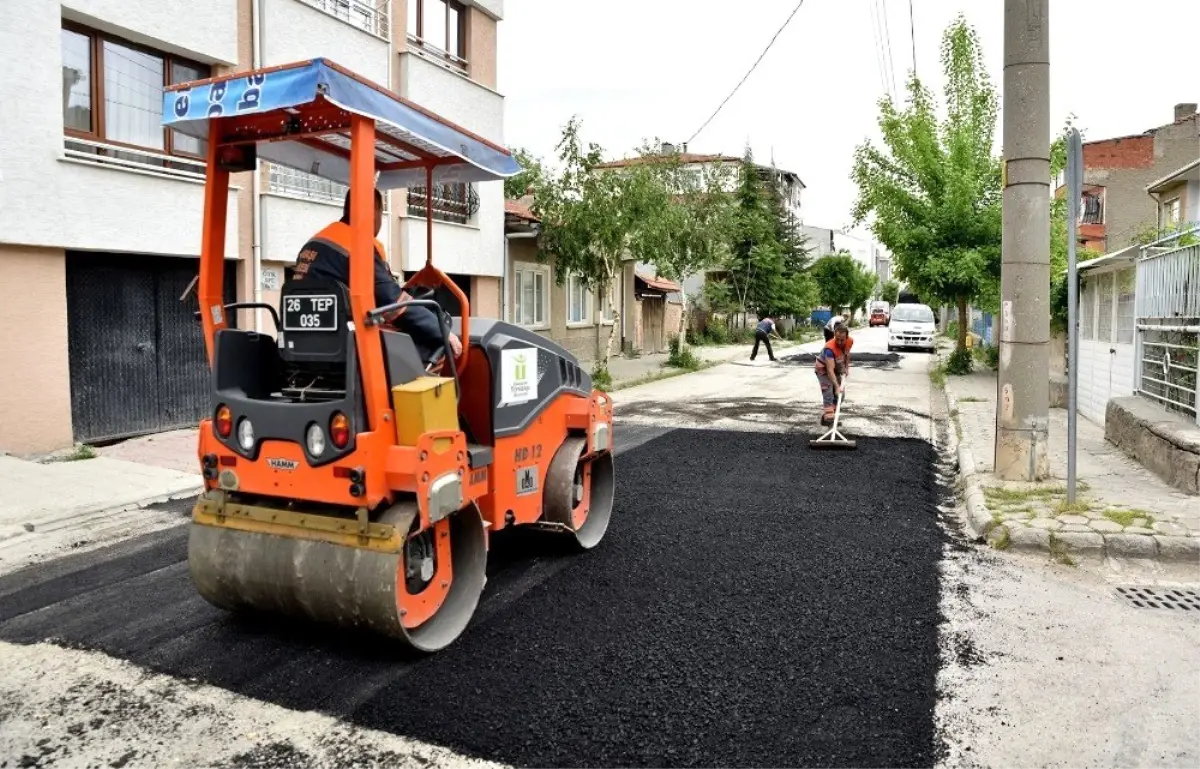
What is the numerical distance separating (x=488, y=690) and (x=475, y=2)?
16341 millimetres

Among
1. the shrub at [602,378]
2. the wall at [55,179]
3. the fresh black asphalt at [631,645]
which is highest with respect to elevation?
the wall at [55,179]

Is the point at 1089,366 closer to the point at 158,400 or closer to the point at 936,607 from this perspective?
the point at 936,607

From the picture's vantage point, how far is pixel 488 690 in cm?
405

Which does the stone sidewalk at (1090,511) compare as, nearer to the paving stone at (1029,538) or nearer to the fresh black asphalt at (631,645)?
the paving stone at (1029,538)

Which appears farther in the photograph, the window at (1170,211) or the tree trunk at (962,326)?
the window at (1170,211)

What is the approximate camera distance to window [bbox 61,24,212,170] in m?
10.5

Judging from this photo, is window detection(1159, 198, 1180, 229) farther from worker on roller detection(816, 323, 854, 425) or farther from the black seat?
the black seat

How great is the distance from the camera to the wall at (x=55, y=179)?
30.9 ft

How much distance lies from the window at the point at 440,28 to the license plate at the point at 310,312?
13.2m

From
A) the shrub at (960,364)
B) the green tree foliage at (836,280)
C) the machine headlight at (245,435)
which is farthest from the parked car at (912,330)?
the machine headlight at (245,435)


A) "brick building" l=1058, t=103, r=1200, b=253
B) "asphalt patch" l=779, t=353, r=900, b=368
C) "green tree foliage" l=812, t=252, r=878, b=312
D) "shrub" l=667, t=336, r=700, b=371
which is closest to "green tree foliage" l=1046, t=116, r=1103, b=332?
"asphalt patch" l=779, t=353, r=900, b=368

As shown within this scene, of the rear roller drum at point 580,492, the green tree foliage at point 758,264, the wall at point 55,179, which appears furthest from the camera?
the green tree foliage at point 758,264

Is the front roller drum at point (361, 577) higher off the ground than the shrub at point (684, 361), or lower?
lower

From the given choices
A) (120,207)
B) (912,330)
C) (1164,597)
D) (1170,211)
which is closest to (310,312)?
(1164,597)
